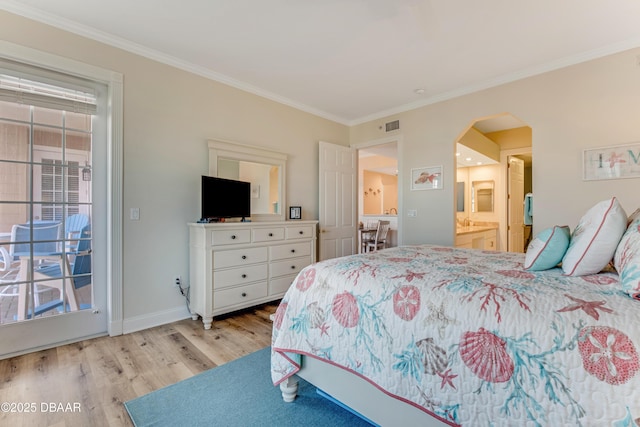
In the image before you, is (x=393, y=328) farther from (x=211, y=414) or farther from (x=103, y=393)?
(x=103, y=393)

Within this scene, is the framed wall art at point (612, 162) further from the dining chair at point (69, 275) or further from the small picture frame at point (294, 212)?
the dining chair at point (69, 275)

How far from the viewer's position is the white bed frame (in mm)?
1185

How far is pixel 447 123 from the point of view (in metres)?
3.67

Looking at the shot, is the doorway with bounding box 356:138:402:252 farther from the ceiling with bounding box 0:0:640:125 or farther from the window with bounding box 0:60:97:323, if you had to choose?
the window with bounding box 0:60:97:323

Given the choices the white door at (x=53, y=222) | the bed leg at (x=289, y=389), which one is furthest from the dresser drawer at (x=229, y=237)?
the bed leg at (x=289, y=389)

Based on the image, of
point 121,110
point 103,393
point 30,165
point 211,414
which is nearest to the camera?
point 211,414

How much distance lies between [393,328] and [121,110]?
2.92 meters

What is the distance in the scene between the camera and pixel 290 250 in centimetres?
349

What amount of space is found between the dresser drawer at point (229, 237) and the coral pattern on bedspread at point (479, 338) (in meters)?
1.48

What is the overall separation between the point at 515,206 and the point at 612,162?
3061 millimetres

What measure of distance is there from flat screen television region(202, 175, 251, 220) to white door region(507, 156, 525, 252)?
16.0 ft

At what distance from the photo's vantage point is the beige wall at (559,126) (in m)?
2.59

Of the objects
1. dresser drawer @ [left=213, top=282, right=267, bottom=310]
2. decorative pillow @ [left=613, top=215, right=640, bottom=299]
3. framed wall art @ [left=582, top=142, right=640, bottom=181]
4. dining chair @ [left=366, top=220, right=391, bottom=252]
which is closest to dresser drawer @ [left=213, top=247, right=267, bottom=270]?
dresser drawer @ [left=213, top=282, right=267, bottom=310]

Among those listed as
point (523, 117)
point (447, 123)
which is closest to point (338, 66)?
point (447, 123)
